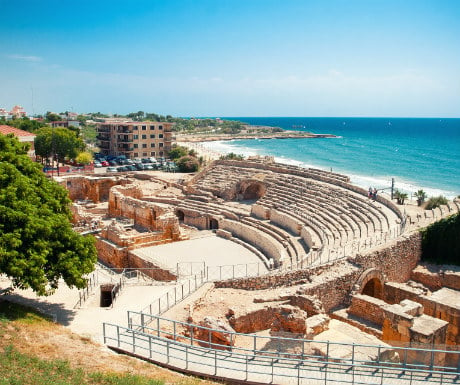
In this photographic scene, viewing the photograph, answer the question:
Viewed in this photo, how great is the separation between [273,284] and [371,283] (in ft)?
18.4

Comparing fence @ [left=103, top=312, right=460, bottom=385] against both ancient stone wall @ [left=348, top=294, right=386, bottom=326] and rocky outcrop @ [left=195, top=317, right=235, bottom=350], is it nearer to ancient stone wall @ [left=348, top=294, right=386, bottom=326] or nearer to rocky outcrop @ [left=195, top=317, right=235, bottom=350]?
rocky outcrop @ [left=195, top=317, right=235, bottom=350]

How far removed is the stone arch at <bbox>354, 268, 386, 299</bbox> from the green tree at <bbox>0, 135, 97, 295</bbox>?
11944mm

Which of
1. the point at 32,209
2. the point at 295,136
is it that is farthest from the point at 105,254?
the point at 295,136

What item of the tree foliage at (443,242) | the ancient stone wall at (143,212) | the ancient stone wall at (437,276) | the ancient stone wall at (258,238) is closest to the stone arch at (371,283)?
the ancient stone wall at (437,276)

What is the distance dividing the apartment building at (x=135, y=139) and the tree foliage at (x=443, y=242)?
55407 millimetres

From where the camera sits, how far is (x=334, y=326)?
17.5m

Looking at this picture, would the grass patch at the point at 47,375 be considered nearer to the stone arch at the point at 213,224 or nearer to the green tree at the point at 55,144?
the stone arch at the point at 213,224

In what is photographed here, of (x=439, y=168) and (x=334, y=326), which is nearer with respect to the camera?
(x=334, y=326)

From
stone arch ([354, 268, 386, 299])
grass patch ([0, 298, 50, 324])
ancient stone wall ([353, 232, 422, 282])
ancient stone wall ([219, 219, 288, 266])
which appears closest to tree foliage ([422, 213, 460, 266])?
ancient stone wall ([353, 232, 422, 282])

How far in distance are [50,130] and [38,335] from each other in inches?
2048

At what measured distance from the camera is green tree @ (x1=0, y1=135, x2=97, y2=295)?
1416cm

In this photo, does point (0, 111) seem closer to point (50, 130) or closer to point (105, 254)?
point (50, 130)

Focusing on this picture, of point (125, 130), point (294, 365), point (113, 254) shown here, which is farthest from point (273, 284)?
point (125, 130)

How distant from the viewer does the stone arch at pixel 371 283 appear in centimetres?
2022
